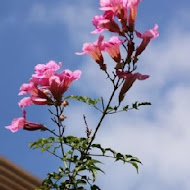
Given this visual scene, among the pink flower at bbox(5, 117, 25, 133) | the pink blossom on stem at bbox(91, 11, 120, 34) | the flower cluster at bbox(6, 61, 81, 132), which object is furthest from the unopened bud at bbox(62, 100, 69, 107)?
the pink blossom on stem at bbox(91, 11, 120, 34)

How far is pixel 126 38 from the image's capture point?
1.91 metres

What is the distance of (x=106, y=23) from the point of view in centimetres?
193

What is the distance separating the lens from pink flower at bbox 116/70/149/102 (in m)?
1.89

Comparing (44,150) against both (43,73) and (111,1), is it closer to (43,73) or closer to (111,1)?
(43,73)

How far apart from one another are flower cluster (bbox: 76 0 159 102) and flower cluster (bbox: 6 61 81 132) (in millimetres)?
114

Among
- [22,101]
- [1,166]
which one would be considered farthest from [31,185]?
[22,101]

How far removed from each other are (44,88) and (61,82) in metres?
0.07

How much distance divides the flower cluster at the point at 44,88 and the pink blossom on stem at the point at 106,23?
7.0 inches

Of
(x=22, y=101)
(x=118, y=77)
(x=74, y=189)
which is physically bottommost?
(x=74, y=189)

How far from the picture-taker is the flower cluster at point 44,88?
1977 millimetres

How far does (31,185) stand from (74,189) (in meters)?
2.88

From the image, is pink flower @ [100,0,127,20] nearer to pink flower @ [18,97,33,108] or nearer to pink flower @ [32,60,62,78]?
pink flower @ [32,60,62,78]

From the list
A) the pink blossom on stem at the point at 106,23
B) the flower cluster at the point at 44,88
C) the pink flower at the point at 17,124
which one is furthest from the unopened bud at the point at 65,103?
the pink blossom on stem at the point at 106,23

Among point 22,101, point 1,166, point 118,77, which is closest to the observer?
point 118,77
